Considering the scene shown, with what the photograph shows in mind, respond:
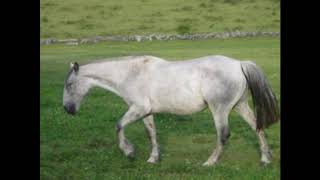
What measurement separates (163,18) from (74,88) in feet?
83.3

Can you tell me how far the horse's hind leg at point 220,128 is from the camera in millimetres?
13367

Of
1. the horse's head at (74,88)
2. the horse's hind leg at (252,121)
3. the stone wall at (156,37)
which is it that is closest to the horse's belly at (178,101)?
the horse's hind leg at (252,121)

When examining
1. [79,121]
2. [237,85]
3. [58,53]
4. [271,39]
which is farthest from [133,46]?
[237,85]

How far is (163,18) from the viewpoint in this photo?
39.0 metres

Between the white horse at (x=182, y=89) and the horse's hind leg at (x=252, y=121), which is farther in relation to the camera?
the horse's hind leg at (x=252, y=121)

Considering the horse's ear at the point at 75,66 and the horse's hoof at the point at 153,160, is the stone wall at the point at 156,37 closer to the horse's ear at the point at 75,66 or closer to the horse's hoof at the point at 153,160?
the horse's ear at the point at 75,66

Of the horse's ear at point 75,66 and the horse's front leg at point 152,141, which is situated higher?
the horse's ear at point 75,66

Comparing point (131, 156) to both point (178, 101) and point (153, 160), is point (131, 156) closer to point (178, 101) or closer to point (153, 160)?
point (153, 160)

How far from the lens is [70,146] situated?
15.6 metres

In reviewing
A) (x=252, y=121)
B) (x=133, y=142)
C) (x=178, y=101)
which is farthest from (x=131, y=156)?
(x=252, y=121)

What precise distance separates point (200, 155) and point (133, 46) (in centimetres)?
2190

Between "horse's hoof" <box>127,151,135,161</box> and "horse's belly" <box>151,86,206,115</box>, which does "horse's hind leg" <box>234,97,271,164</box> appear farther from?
"horse's hoof" <box>127,151,135,161</box>

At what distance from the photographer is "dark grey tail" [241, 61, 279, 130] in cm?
1337
